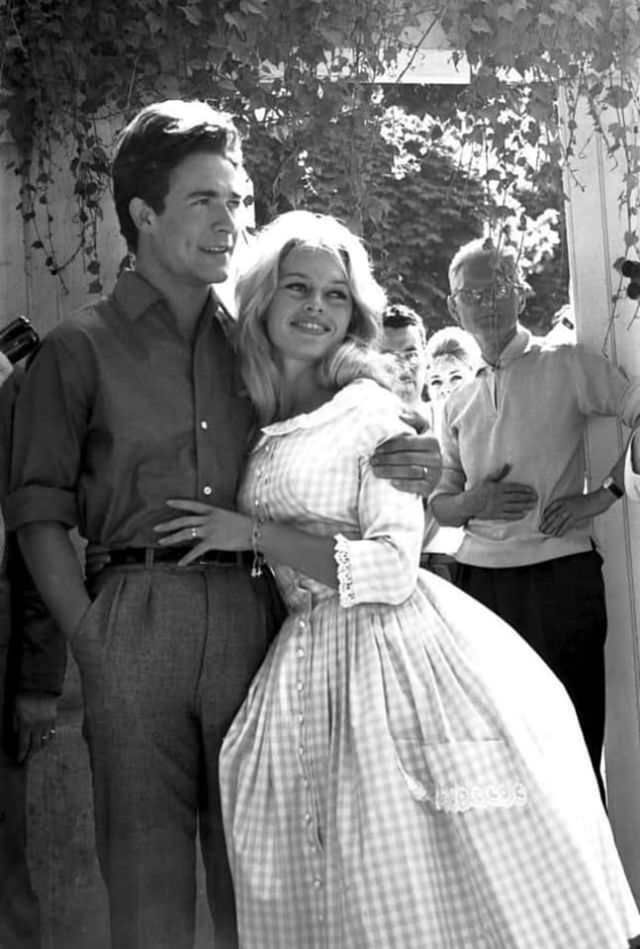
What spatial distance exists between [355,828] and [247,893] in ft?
0.72

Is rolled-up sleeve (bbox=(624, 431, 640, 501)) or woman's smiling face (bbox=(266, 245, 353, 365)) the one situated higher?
woman's smiling face (bbox=(266, 245, 353, 365))

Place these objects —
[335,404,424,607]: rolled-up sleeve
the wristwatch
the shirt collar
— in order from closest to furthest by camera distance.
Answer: [335,404,424,607]: rolled-up sleeve < the wristwatch < the shirt collar

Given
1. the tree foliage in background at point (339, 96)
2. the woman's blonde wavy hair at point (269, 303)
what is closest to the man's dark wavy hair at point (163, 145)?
the woman's blonde wavy hair at point (269, 303)

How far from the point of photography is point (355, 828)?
212 cm

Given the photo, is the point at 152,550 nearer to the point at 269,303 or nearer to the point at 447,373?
the point at 269,303

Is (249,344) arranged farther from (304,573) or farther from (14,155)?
(14,155)

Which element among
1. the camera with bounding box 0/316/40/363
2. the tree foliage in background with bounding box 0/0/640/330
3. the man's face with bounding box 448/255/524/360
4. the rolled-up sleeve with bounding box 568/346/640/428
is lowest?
the rolled-up sleeve with bounding box 568/346/640/428

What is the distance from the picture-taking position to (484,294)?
11.0 feet

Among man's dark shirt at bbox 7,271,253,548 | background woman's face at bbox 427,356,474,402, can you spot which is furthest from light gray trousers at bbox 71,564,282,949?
background woman's face at bbox 427,356,474,402

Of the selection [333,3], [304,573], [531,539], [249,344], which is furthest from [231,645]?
[333,3]

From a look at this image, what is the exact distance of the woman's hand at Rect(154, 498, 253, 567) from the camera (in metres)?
2.21

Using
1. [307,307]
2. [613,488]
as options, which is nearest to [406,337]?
[613,488]

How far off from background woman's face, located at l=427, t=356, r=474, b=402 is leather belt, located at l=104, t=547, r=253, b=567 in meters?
1.29

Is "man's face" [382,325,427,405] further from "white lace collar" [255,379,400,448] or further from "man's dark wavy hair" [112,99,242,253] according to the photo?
"man's dark wavy hair" [112,99,242,253]
